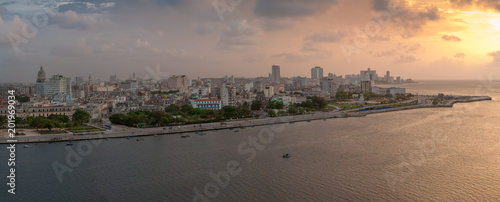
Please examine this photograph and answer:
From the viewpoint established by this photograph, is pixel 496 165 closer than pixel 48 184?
No

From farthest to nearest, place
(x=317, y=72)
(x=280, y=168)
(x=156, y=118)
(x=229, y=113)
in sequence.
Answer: (x=317, y=72) → (x=229, y=113) → (x=156, y=118) → (x=280, y=168)

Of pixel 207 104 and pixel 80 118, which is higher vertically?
pixel 207 104

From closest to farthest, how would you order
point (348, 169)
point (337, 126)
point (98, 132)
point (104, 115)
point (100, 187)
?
1. point (100, 187)
2. point (348, 169)
3. point (98, 132)
4. point (337, 126)
5. point (104, 115)

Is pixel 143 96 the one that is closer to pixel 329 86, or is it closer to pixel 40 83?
pixel 40 83

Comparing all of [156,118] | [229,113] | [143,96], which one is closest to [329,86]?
[143,96]

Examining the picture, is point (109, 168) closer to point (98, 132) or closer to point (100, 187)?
point (100, 187)

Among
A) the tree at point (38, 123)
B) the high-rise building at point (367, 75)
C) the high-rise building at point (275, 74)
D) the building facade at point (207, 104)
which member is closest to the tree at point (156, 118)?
the tree at point (38, 123)

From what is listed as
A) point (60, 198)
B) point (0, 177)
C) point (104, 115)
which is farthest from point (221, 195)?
point (104, 115)

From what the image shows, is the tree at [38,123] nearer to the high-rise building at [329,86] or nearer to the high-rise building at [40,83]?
the high-rise building at [40,83]

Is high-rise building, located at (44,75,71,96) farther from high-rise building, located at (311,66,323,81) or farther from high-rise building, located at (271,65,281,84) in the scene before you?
high-rise building, located at (311,66,323,81)
